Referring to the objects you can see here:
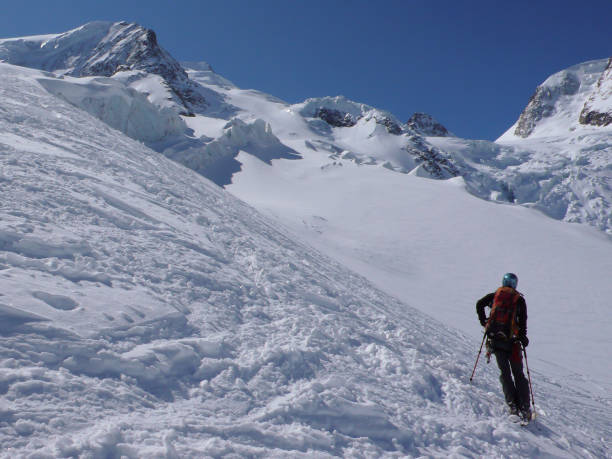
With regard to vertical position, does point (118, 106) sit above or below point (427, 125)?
below

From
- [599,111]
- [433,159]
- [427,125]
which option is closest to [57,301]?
[433,159]

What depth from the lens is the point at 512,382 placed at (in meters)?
4.80

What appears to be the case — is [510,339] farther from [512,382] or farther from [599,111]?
[599,111]

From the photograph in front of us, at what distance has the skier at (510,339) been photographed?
4689 millimetres

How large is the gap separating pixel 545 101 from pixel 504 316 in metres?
133

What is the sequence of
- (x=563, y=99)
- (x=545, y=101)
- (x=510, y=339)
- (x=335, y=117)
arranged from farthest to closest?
(x=545, y=101) < (x=563, y=99) < (x=335, y=117) < (x=510, y=339)

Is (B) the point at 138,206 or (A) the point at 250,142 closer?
(B) the point at 138,206

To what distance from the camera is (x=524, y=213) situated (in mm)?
23453

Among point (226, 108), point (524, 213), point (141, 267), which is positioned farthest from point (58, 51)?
point (141, 267)

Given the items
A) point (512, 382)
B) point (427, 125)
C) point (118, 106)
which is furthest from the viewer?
point (427, 125)

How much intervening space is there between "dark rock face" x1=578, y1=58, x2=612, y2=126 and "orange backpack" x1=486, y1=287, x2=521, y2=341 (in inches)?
4365

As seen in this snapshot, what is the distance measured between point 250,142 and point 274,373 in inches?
1678

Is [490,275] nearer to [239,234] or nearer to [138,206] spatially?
[239,234]

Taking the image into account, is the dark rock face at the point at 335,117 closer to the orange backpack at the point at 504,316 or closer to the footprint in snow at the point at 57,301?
the orange backpack at the point at 504,316
